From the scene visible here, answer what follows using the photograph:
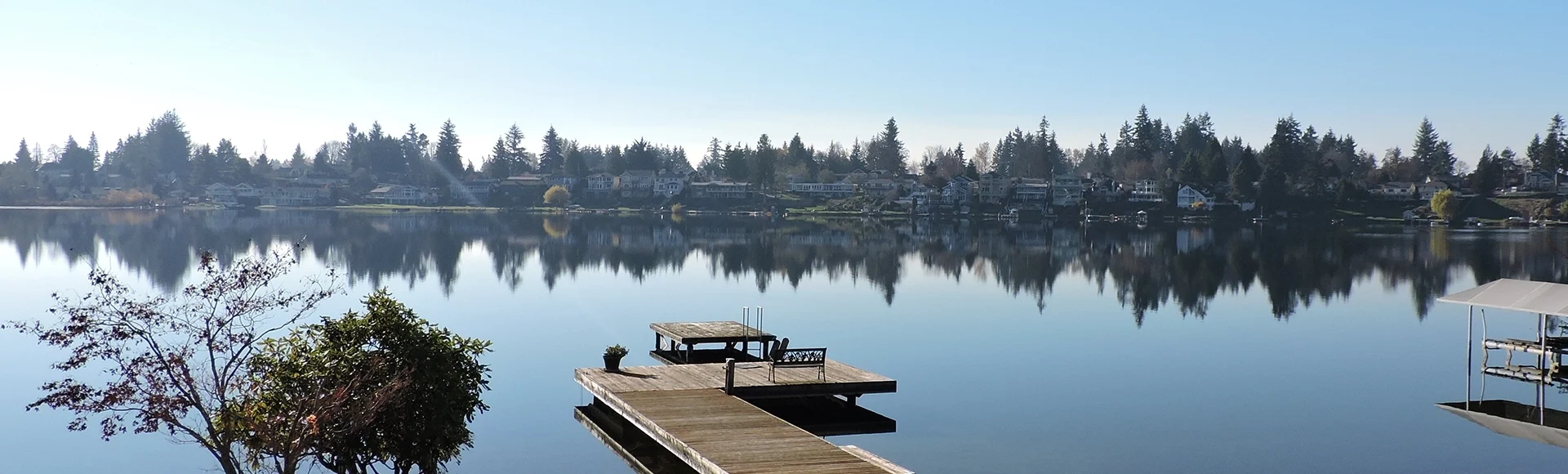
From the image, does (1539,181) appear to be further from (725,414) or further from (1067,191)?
(725,414)

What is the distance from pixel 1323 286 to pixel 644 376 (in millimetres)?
48378

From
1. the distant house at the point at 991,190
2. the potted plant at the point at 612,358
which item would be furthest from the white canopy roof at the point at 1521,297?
the distant house at the point at 991,190

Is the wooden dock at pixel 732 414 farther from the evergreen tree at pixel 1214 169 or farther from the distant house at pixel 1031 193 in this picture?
the distant house at pixel 1031 193

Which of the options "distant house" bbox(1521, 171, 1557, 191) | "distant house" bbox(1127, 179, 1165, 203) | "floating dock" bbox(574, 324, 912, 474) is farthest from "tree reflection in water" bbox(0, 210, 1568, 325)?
"distant house" bbox(1521, 171, 1557, 191)

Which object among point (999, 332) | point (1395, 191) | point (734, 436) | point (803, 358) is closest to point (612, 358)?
point (803, 358)

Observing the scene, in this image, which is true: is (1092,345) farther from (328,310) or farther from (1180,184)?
(1180,184)

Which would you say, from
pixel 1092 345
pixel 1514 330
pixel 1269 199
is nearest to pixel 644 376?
pixel 1092 345

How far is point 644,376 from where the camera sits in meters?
28.0

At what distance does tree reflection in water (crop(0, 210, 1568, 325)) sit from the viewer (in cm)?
6631

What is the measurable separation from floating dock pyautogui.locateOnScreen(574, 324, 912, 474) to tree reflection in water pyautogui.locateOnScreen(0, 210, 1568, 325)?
2776 centimetres

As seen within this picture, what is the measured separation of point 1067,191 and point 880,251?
97.9 metres

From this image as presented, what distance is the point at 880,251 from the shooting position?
94000 mm

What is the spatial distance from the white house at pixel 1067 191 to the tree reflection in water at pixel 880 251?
3157 centimetres

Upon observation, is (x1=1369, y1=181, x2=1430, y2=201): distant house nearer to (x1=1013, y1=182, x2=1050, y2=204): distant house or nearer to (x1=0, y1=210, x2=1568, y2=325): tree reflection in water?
(x1=0, y1=210, x2=1568, y2=325): tree reflection in water
